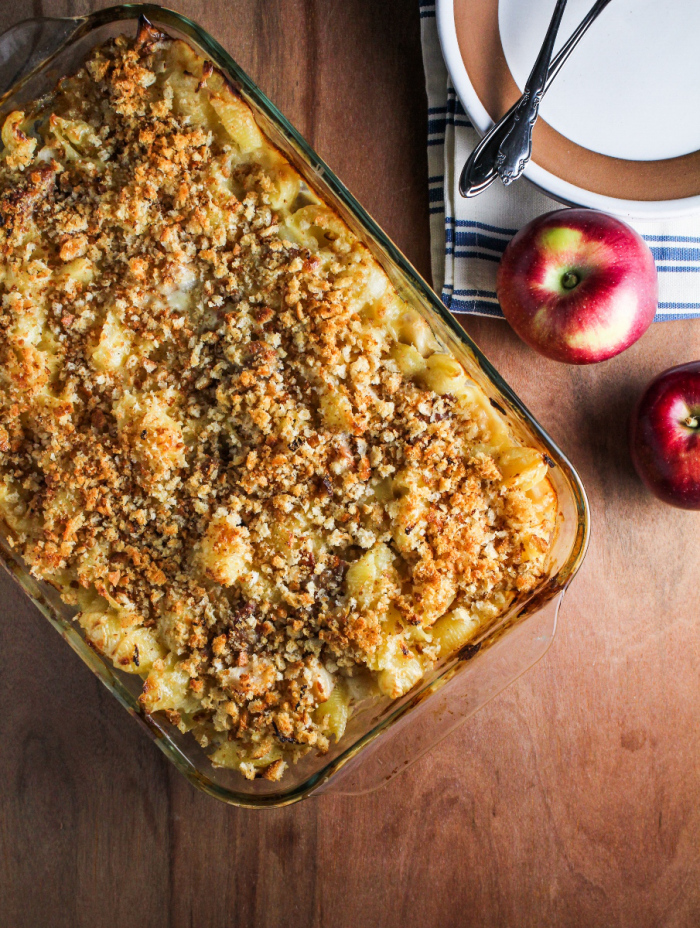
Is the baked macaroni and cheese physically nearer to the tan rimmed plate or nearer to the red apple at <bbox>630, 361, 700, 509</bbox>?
the red apple at <bbox>630, 361, 700, 509</bbox>

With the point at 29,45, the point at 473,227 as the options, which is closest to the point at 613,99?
the point at 473,227

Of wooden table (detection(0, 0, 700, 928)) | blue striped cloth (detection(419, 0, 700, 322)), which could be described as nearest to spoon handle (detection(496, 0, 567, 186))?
blue striped cloth (detection(419, 0, 700, 322))

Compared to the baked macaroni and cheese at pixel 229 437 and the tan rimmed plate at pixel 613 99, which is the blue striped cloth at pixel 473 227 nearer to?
the tan rimmed plate at pixel 613 99

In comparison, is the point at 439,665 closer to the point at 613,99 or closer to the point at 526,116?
the point at 526,116

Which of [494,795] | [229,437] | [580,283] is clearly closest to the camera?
[229,437]

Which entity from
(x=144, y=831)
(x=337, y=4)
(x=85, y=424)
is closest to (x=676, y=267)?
(x=337, y=4)

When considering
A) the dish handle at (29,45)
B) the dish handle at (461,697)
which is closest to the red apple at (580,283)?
the dish handle at (461,697)
